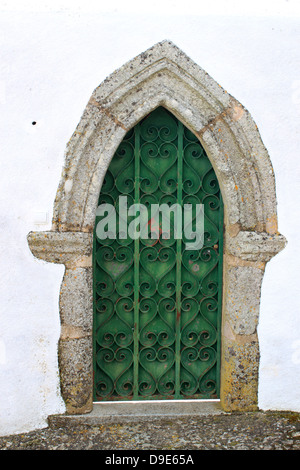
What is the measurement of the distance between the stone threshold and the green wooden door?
0.07 metres

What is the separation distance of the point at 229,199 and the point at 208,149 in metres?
0.38

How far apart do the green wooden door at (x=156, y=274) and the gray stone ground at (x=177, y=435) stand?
0.28 metres

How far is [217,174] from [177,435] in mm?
1823

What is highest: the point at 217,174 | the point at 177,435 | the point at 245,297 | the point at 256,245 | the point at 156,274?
the point at 217,174

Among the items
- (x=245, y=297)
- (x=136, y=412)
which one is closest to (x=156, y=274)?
(x=245, y=297)

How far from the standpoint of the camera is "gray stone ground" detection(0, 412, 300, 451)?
2.56 metres

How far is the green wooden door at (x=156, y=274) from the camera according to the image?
9.56ft

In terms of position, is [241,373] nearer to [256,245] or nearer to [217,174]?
[256,245]

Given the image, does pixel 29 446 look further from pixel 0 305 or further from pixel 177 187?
pixel 177 187

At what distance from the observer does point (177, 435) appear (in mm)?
2668

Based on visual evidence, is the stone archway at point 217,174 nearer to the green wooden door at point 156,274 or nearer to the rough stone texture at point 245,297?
the rough stone texture at point 245,297

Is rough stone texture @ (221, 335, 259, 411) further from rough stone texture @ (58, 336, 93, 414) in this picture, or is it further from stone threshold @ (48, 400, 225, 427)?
rough stone texture @ (58, 336, 93, 414)

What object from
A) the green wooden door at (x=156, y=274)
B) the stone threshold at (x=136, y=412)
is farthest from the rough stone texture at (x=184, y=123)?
the stone threshold at (x=136, y=412)
